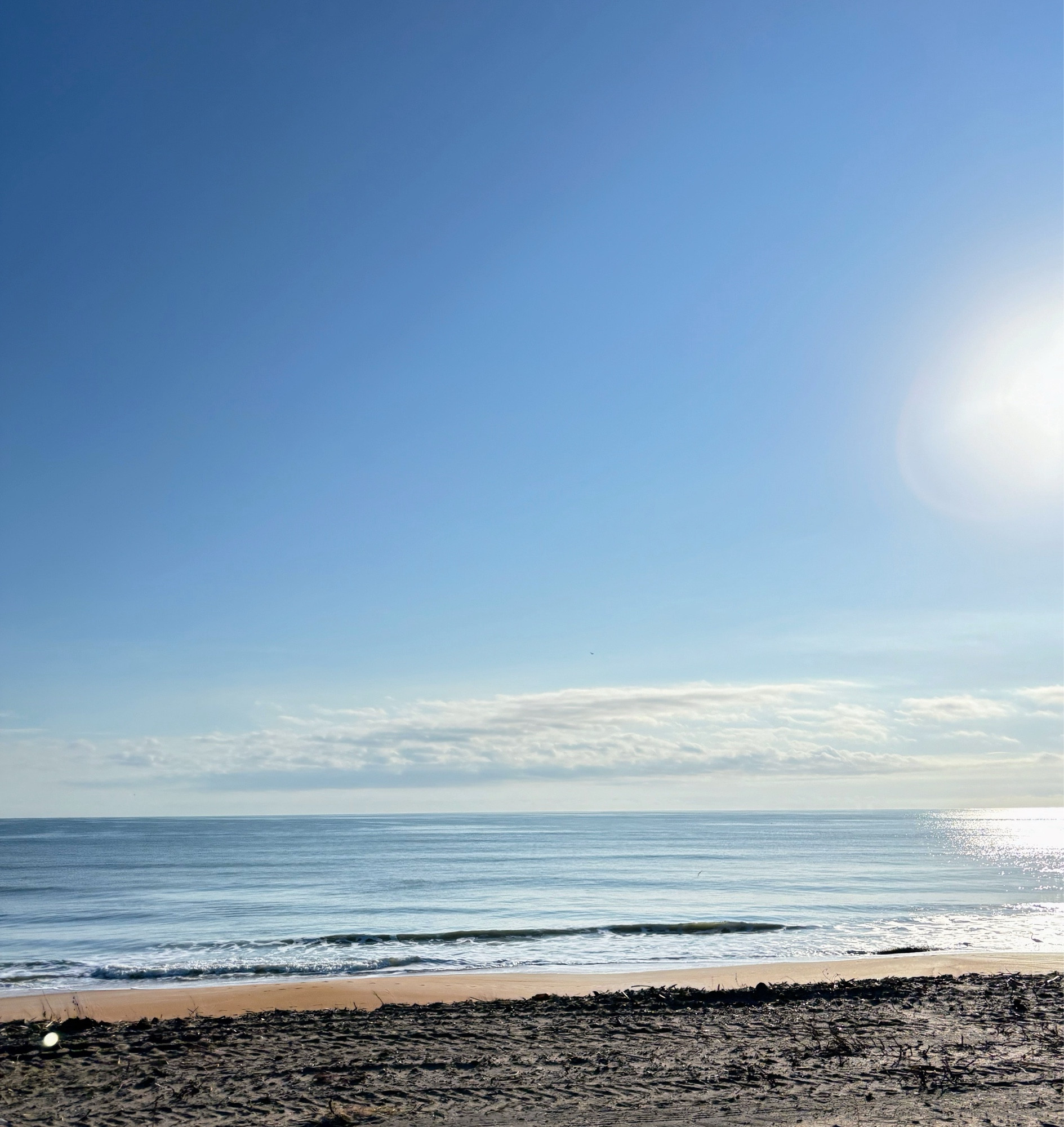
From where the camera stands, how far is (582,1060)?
37.8 ft

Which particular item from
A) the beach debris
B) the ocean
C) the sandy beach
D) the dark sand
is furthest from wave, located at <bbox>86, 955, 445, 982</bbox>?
the beach debris

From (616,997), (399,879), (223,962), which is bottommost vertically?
(399,879)

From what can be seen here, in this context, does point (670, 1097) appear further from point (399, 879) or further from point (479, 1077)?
point (399, 879)

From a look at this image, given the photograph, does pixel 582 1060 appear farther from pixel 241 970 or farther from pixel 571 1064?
pixel 241 970

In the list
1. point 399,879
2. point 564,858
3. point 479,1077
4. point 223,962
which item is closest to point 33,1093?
point 479,1077

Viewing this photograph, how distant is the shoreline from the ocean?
1.35 meters

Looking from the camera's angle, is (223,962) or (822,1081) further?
(223,962)

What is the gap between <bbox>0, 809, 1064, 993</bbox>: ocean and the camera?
2508cm

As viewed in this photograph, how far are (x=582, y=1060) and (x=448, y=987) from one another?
9.82 m

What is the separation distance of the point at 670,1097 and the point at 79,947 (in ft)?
80.3

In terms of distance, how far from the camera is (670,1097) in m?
9.77

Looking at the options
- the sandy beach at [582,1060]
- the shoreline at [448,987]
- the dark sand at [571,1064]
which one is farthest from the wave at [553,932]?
the dark sand at [571,1064]

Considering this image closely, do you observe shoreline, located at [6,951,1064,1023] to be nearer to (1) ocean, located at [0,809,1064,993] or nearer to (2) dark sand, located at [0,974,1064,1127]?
(1) ocean, located at [0,809,1064,993]

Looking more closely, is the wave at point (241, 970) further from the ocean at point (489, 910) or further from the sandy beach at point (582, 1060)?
the sandy beach at point (582, 1060)
